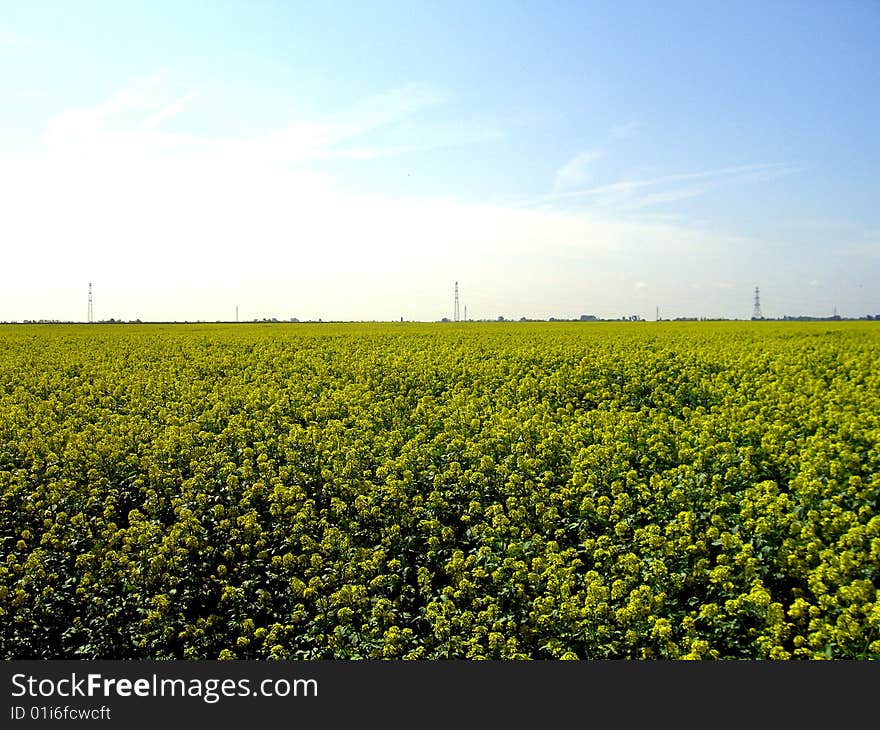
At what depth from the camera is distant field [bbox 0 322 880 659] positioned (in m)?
6.68

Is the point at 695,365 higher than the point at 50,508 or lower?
higher

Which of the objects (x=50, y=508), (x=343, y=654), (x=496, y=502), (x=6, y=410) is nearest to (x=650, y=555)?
(x=496, y=502)

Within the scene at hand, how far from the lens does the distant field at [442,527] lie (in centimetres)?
668

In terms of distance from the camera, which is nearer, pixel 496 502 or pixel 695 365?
pixel 496 502

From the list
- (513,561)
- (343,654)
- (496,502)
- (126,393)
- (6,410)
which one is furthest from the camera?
(126,393)

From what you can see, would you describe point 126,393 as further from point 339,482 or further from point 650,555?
point 650,555

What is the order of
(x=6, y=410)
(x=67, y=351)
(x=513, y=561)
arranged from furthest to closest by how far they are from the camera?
(x=67, y=351) → (x=6, y=410) → (x=513, y=561)

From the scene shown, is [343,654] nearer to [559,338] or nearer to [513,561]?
[513,561]

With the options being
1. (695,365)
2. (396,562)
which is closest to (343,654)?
(396,562)

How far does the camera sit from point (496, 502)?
9.36 meters

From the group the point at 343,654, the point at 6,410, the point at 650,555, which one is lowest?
the point at 343,654

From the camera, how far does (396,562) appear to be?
7.72 m

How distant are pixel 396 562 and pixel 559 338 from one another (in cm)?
2492

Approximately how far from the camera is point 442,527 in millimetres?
8555
